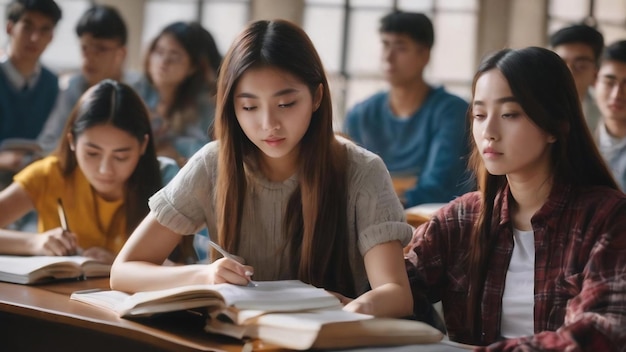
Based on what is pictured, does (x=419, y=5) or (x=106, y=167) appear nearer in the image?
(x=106, y=167)

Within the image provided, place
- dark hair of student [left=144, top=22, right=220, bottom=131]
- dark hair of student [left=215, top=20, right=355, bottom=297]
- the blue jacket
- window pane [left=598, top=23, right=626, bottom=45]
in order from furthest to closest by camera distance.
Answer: window pane [left=598, top=23, right=626, bottom=45] → dark hair of student [left=144, top=22, right=220, bottom=131] → the blue jacket → dark hair of student [left=215, top=20, right=355, bottom=297]

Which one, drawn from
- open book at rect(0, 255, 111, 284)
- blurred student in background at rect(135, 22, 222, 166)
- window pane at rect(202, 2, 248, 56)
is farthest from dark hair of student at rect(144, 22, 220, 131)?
open book at rect(0, 255, 111, 284)

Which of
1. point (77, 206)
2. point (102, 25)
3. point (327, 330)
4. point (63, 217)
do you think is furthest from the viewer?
point (102, 25)

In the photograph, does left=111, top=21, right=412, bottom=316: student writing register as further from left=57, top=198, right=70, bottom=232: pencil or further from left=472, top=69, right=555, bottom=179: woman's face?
left=57, top=198, right=70, bottom=232: pencil

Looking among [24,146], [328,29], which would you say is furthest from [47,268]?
[328,29]

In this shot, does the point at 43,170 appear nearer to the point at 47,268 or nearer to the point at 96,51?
the point at 47,268

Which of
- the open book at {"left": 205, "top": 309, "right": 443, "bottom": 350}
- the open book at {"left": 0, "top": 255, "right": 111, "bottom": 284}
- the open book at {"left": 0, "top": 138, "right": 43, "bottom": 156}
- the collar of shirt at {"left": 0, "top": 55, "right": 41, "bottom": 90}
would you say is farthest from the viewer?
the collar of shirt at {"left": 0, "top": 55, "right": 41, "bottom": 90}

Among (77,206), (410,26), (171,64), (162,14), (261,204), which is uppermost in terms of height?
(162,14)

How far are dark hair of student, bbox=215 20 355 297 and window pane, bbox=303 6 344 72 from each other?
3980mm

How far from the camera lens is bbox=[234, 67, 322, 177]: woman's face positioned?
1.79 m

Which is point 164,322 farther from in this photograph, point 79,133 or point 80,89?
point 80,89

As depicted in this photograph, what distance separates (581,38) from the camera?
3926mm

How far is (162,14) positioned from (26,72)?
1641 millimetres

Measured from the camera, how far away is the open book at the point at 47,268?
1.97m
